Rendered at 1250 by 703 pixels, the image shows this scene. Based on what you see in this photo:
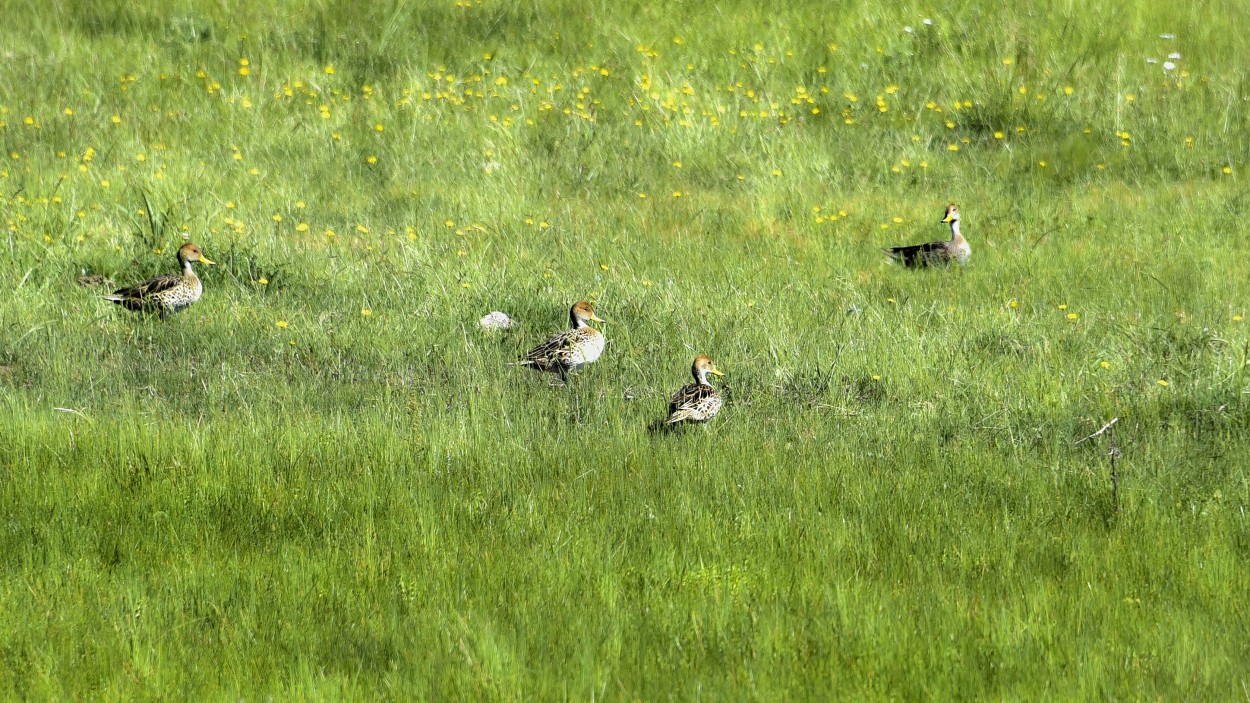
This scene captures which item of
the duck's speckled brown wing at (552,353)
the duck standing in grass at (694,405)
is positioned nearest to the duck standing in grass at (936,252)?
the duck's speckled brown wing at (552,353)

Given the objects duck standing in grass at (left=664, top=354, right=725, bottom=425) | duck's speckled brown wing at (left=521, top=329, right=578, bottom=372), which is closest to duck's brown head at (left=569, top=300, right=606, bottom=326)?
duck's speckled brown wing at (left=521, top=329, right=578, bottom=372)

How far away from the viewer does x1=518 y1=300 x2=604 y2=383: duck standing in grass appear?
714cm

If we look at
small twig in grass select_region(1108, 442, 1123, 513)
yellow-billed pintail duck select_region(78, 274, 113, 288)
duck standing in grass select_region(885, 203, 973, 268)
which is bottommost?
duck standing in grass select_region(885, 203, 973, 268)

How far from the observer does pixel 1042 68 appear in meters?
14.0

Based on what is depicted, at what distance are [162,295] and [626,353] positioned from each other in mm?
3158

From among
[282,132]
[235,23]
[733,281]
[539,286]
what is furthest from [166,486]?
[235,23]

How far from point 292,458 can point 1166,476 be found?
394 centimetres

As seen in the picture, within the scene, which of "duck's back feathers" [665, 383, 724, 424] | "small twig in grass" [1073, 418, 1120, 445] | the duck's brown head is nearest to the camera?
"small twig in grass" [1073, 418, 1120, 445]

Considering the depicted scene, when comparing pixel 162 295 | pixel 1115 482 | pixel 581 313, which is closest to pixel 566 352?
pixel 581 313

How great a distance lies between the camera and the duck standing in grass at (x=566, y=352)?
7.14m

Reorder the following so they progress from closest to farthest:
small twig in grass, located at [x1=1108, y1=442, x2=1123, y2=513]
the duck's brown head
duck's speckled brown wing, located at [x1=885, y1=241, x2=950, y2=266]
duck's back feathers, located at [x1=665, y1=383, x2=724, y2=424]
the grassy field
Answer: the grassy field, small twig in grass, located at [x1=1108, y1=442, x2=1123, y2=513], duck's back feathers, located at [x1=665, y1=383, x2=724, y2=424], the duck's brown head, duck's speckled brown wing, located at [x1=885, y1=241, x2=950, y2=266]

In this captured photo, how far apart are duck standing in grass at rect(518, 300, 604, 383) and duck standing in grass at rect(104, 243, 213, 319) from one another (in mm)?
2546

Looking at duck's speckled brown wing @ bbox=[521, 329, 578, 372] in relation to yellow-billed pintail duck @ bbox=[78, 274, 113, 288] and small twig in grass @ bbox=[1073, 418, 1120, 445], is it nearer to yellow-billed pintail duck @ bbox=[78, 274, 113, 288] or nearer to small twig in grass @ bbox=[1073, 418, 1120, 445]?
small twig in grass @ bbox=[1073, 418, 1120, 445]

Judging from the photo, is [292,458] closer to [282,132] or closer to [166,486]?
[166,486]
